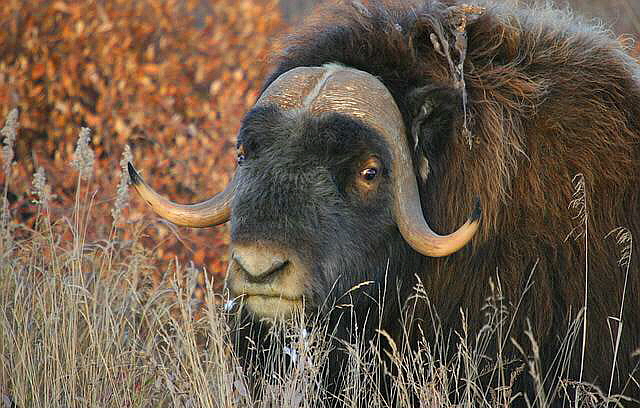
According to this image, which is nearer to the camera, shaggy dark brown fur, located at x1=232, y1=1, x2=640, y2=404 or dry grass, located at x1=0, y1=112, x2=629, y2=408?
dry grass, located at x1=0, y1=112, x2=629, y2=408

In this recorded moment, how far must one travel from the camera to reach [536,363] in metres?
3.28

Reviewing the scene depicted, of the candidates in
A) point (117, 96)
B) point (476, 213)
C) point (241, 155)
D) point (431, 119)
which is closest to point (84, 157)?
point (241, 155)

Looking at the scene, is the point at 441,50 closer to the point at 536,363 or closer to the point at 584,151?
the point at 584,151

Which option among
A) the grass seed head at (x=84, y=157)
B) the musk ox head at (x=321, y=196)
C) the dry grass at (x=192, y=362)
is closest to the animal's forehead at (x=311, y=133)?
the musk ox head at (x=321, y=196)

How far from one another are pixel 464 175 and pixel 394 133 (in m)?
0.30

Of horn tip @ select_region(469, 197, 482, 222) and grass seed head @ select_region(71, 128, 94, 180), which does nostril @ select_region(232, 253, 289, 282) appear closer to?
horn tip @ select_region(469, 197, 482, 222)

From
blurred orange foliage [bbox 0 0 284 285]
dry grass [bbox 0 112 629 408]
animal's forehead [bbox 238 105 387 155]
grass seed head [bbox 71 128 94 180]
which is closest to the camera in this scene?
dry grass [bbox 0 112 629 408]

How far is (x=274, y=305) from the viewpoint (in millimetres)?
3104

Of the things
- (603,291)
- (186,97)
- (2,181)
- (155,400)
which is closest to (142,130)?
(186,97)

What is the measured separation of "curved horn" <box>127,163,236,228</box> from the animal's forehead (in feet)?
1.24

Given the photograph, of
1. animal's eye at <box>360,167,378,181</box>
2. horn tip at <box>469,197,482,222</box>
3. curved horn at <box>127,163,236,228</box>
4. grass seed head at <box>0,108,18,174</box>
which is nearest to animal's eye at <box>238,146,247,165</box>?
curved horn at <box>127,163,236,228</box>

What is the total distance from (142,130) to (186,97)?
1.31 ft

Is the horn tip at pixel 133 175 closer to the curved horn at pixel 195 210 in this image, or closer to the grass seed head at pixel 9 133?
the curved horn at pixel 195 210

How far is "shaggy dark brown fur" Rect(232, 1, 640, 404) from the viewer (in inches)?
135
